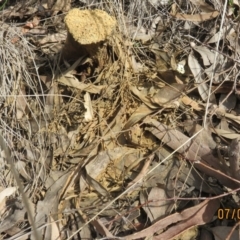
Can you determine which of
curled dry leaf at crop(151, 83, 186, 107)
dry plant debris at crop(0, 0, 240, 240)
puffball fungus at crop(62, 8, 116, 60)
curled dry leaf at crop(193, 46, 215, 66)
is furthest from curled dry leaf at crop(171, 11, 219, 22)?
puffball fungus at crop(62, 8, 116, 60)

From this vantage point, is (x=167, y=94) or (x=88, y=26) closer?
(x=88, y=26)

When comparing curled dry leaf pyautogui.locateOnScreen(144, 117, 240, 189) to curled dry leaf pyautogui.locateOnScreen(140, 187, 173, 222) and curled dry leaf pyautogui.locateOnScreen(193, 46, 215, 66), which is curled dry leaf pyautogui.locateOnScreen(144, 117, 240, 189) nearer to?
curled dry leaf pyautogui.locateOnScreen(140, 187, 173, 222)

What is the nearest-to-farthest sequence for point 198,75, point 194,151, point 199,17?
point 194,151, point 198,75, point 199,17

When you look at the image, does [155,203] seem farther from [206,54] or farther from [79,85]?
[206,54]

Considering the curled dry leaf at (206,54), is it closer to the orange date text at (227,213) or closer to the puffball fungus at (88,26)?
the puffball fungus at (88,26)

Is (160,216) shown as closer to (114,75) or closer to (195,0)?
(114,75)

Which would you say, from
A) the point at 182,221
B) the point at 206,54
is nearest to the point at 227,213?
the point at 182,221

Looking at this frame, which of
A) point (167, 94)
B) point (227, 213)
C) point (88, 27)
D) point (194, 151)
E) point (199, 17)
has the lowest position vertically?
point (227, 213)

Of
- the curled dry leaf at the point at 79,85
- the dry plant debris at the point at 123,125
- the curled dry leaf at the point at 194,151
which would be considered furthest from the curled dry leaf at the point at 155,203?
the curled dry leaf at the point at 79,85
